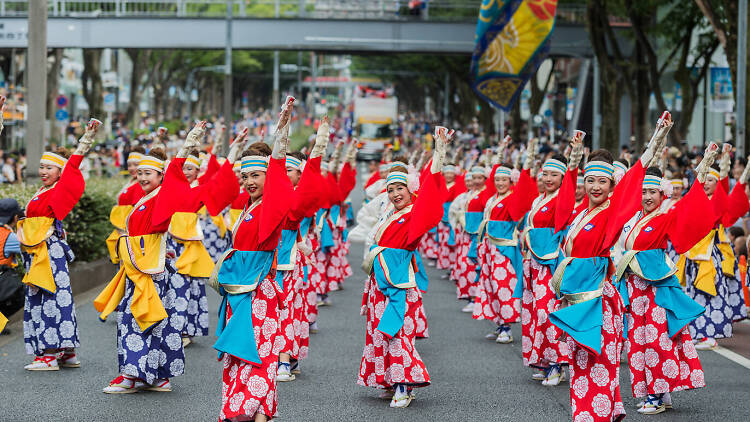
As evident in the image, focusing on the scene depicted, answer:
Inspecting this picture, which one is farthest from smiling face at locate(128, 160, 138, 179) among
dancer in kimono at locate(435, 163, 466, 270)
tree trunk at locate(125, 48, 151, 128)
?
tree trunk at locate(125, 48, 151, 128)

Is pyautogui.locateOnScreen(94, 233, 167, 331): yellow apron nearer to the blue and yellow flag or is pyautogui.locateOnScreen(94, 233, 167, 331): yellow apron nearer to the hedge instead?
the hedge

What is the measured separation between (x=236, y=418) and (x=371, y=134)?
50386mm

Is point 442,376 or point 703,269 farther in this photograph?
point 703,269

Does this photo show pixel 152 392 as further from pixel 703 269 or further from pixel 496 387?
pixel 703 269

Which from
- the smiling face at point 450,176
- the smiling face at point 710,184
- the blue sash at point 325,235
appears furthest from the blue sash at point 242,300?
the smiling face at point 450,176

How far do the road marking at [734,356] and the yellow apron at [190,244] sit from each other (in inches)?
198

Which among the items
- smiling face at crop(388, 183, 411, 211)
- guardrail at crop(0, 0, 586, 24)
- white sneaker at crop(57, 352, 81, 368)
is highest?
guardrail at crop(0, 0, 586, 24)

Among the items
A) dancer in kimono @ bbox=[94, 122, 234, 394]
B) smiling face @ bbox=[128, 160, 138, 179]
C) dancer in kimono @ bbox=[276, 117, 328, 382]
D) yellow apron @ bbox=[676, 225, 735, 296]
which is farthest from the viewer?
yellow apron @ bbox=[676, 225, 735, 296]

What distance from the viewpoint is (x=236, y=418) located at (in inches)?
253

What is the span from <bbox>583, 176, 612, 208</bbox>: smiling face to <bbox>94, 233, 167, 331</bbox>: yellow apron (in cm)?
326

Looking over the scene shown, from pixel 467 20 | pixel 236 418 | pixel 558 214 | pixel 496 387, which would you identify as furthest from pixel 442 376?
pixel 467 20

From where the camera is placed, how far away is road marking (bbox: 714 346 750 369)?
32.9 feet

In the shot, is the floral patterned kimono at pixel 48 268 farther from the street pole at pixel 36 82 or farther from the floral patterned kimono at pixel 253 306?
the street pole at pixel 36 82

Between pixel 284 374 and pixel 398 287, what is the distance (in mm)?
1508
